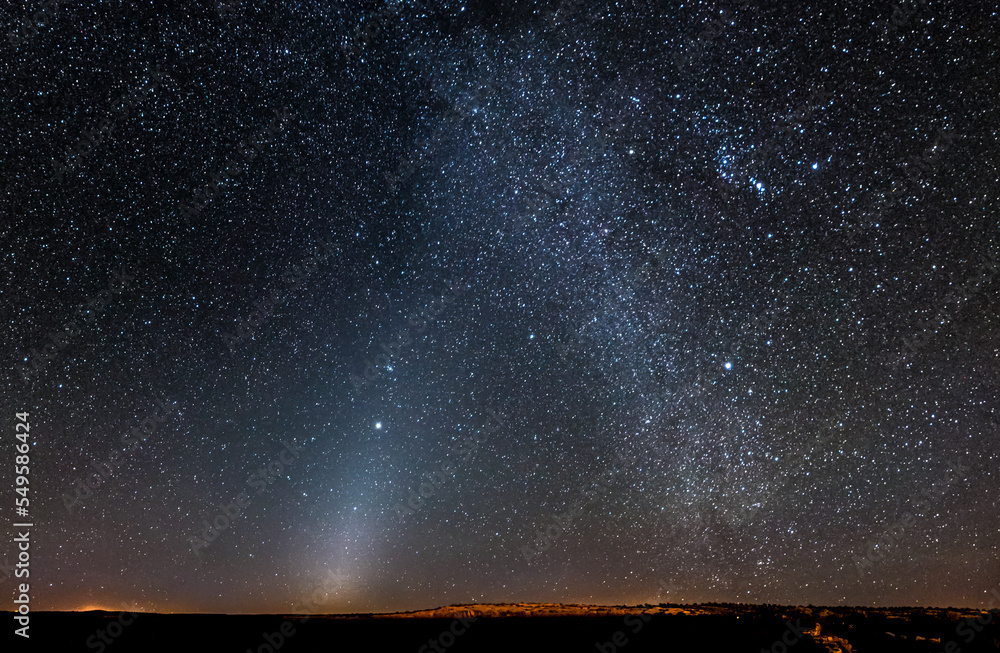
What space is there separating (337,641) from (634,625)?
9.55 ft

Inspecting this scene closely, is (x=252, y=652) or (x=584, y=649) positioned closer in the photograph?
(x=252, y=652)

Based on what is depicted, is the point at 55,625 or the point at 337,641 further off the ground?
the point at 55,625

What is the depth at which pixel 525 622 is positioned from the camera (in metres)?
5.01

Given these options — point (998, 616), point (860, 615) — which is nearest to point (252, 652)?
→ point (860, 615)

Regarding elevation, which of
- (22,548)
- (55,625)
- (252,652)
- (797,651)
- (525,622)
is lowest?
(797,651)

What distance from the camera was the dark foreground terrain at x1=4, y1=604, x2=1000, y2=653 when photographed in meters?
4.04

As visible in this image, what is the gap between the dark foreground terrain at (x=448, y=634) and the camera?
4.04m

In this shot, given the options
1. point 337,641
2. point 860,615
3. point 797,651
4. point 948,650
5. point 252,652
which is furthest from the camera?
point 860,615

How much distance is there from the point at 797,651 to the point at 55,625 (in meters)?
7.02

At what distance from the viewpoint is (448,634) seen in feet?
15.1

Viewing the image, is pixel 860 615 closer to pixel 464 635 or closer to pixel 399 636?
pixel 464 635

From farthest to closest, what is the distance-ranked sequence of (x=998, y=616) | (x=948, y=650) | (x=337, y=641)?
(x=998, y=616), (x=948, y=650), (x=337, y=641)

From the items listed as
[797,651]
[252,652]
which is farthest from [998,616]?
[252,652]

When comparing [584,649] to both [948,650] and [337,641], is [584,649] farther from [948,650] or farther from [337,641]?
[948,650]
